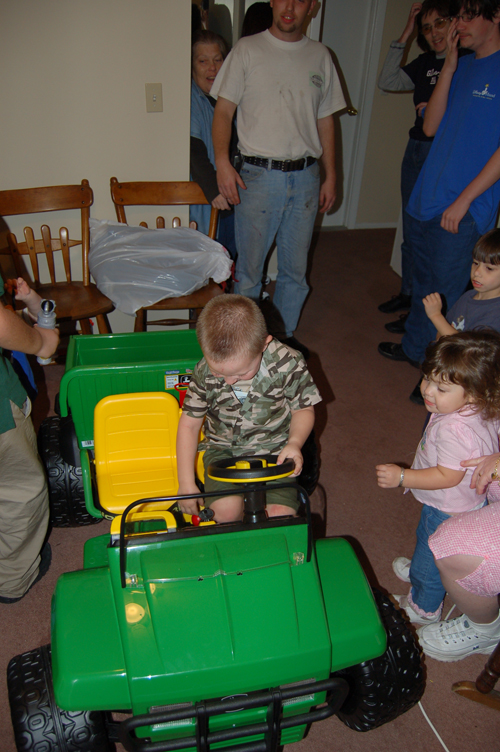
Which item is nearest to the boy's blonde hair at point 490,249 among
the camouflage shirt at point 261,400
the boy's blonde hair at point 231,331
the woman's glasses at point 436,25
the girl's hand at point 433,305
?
the girl's hand at point 433,305

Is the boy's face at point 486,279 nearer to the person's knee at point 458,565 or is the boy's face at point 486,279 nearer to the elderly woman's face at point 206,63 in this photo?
the person's knee at point 458,565

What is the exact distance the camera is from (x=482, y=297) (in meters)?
1.98

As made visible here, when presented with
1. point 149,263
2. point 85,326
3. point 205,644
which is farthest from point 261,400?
point 85,326

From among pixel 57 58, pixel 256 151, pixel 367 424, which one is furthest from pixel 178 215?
pixel 367 424

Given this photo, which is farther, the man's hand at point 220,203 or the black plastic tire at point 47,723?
the man's hand at point 220,203

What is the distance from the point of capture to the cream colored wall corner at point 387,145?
471 cm

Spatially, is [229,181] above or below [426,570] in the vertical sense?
above

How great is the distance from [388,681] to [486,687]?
39 centimetres

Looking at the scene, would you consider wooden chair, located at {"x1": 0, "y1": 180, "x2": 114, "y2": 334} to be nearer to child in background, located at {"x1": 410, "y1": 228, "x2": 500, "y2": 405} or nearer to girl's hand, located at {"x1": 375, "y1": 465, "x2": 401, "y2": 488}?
child in background, located at {"x1": 410, "y1": 228, "x2": 500, "y2": 405}

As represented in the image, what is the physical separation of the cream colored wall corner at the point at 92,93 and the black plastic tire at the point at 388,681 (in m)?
2.49

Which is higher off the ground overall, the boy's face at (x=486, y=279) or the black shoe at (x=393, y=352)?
the boy's face at (x=486, y=279)

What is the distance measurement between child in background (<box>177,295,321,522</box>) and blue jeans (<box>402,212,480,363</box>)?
57.4 inches

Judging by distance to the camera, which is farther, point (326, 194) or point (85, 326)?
point (326, 194)

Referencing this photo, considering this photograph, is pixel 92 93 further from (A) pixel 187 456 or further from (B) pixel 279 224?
(A) pixel 187 456
